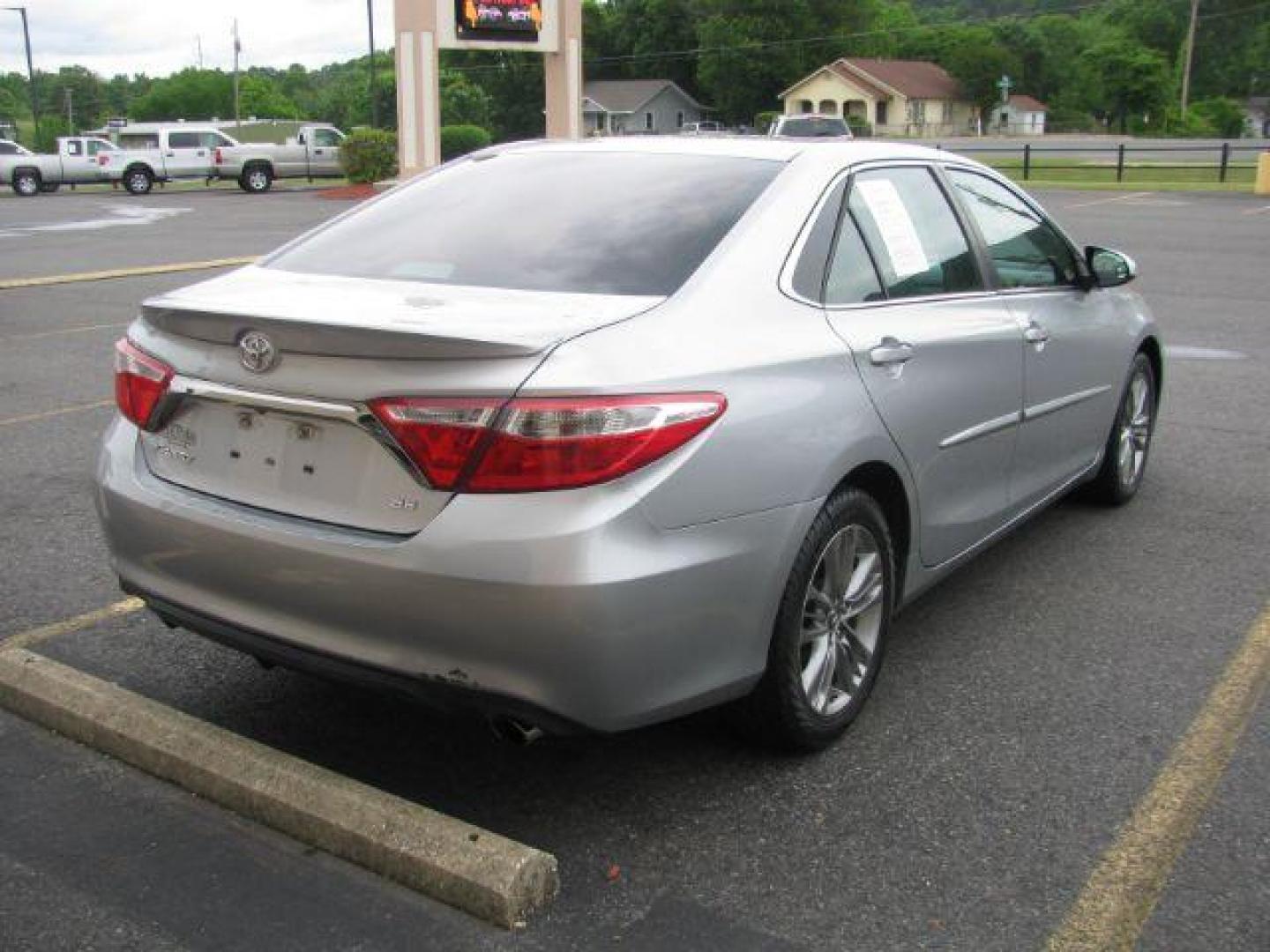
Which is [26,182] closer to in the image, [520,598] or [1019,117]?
[520,598]

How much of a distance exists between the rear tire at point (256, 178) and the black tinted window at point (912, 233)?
36659 millimetres

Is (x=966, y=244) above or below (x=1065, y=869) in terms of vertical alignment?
above

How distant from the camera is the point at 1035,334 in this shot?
15.3ft

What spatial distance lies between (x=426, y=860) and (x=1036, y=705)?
1916 millimetres

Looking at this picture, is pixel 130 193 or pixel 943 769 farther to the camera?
pixel 130 193

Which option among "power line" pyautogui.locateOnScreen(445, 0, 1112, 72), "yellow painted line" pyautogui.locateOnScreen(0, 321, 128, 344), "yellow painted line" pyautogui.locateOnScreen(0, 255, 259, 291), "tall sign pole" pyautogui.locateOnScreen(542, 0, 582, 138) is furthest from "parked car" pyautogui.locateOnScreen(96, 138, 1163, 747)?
"power line" pyautogui.locateOnScreen(445, 0, 1112, 72)

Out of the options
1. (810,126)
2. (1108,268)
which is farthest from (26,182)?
(1108,268)

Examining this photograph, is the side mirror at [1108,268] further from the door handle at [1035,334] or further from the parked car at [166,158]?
the parked car at [166,158]

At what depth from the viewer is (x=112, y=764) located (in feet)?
11.6

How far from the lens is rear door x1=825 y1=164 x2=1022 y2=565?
3.70 m

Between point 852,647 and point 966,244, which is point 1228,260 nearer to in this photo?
point 966,244

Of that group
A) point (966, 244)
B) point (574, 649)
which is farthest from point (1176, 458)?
point (574, 649)

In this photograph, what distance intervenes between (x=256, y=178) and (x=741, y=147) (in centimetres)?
3721

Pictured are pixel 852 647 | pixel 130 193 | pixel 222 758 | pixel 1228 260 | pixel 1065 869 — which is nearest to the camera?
pixel 1065 869
